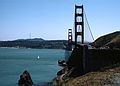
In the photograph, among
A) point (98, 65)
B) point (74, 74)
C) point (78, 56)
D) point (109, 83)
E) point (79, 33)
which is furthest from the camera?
point (79, 33)

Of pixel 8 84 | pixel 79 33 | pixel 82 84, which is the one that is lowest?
pixel 8 84

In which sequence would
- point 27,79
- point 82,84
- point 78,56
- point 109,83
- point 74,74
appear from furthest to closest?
point 27,79 → point 78,56 → point 74,74 → point 82,84 → point 109,83

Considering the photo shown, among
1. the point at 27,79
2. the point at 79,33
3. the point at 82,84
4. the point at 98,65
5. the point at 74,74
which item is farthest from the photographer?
the point at 79,33

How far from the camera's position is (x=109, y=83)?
65.2 feet

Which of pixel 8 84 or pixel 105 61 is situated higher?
pixel 105 61

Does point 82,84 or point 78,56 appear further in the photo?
point 78,56

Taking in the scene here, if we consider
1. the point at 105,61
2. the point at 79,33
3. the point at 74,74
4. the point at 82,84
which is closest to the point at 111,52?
the point at 105,61

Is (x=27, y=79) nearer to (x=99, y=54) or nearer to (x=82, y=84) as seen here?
(x=99, y=54)

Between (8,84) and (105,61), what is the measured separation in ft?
62.4

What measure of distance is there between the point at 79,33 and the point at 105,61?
1802 centimetres

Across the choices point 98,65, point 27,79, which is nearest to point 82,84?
point 98,65

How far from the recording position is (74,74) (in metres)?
36.5

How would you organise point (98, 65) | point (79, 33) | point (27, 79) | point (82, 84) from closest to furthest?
point (82, 84) < point (98, 65) < point (27, 79) < point (79, 33)

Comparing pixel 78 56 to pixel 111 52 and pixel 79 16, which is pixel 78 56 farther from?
pixel 79 16
